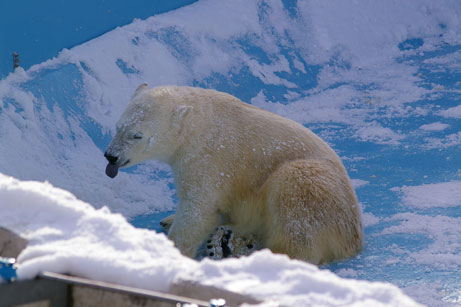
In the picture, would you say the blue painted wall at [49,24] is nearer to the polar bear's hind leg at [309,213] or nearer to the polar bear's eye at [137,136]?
the polar bear's eye at [137,136]

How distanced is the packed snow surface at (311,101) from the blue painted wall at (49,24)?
0.10m

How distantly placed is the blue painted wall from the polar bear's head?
6.17 feet

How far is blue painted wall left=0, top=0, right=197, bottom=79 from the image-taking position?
15.7 feet

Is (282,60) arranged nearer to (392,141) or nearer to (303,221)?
(392,141)

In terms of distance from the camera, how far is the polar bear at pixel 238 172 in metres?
3.17

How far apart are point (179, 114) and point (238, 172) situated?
1.40 ft

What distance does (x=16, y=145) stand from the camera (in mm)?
4504

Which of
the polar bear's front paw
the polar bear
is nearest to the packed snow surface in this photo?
the polar bear

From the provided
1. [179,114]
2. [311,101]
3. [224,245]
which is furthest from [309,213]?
[311,101]

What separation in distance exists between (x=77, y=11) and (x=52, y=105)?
0.91 meters

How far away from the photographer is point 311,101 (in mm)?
6512

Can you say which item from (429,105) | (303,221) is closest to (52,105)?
(303,221)

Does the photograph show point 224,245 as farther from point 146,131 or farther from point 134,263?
point 134,263

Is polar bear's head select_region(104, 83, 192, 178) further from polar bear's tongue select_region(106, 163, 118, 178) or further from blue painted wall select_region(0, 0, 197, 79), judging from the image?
blue painted wall select_region(0, 0, 197, 79)
